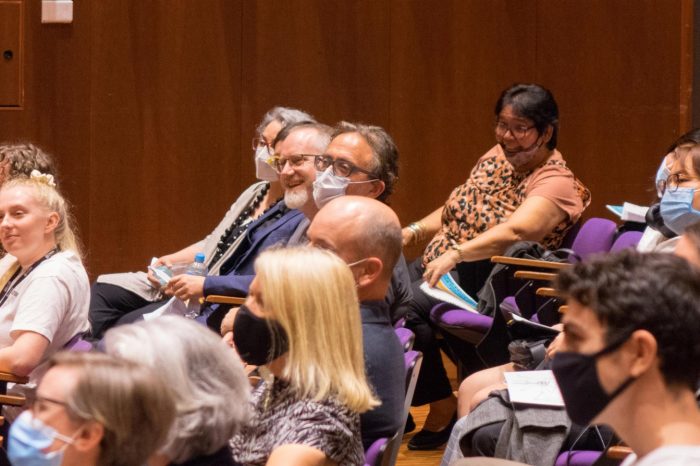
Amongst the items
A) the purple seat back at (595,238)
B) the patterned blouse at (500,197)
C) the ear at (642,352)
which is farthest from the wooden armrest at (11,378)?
the ear at (642,352)

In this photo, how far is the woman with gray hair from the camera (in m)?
2.01

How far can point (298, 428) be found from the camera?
2.35 meters

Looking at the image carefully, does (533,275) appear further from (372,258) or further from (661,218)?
(372,258)

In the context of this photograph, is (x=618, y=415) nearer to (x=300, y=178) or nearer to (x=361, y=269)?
(x=361, y=269)

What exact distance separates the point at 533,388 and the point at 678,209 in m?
0.92

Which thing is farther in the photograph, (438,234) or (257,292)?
(438,234)

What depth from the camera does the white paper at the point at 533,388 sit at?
318 cm

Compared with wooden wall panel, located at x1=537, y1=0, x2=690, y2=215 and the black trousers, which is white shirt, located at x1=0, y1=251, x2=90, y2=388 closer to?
the black trousers

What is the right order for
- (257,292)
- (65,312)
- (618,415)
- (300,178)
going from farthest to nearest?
(300,178) < (65,312) < (257,292) < (618,415)

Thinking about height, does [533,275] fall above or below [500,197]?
below

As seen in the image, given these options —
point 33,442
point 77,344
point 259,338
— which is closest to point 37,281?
point 77,344

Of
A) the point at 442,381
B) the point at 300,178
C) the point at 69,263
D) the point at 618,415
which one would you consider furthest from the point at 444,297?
the point at 618,415

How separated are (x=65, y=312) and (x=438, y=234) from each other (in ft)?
5.91

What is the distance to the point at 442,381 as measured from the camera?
476 cm
